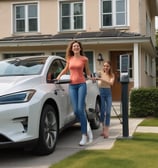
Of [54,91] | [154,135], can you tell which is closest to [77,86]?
[54,91]

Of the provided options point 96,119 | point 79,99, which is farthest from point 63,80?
point 96,119

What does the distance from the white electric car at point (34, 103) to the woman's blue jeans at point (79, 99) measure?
17 cm

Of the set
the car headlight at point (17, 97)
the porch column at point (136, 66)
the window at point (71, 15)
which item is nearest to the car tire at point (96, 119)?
the car headlight at point (17, 97)

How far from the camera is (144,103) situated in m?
A: 13.2

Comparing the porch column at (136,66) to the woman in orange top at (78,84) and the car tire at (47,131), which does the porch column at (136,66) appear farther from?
the car tire at (47,131)

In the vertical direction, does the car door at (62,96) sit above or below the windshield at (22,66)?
below

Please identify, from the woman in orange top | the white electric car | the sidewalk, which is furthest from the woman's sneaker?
the white electric car

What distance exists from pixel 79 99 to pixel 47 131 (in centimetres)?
102

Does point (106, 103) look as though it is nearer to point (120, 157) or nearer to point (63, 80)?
point (63, 80)

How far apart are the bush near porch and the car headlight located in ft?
23.3

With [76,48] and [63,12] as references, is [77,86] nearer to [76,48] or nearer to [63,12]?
[76,48]

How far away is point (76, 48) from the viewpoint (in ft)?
25.3

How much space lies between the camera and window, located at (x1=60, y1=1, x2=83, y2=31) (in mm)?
18641

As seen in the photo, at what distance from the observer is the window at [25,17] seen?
19156 millimetres
